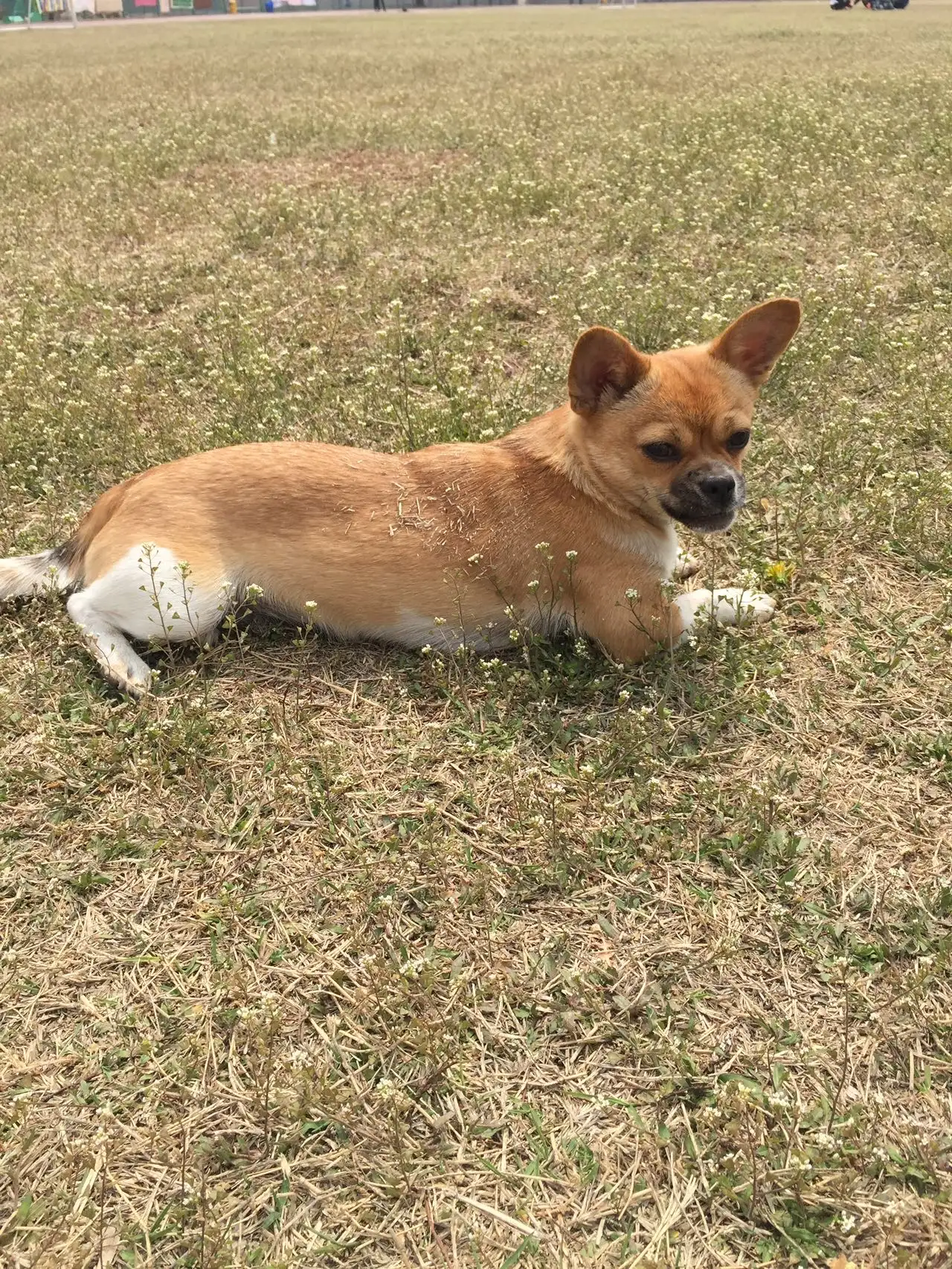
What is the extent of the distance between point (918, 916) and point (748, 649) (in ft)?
4.88

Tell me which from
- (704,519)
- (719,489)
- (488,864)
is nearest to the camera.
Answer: (488,864)

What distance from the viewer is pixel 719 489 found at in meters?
3.70

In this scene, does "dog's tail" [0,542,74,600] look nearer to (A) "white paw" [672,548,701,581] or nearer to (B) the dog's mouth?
(B) the dog's mouth

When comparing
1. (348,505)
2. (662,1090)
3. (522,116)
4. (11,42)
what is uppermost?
(11,42)

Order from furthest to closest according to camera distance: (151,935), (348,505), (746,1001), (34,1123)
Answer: (348,505)
(151,935)
(746,1001)
(34,1123)

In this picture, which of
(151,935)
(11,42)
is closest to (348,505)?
(151,935)

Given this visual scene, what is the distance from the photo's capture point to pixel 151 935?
307 centimetres

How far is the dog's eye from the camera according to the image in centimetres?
378

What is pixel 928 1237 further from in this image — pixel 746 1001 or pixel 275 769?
pixel 275 769

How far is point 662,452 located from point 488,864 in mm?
1932

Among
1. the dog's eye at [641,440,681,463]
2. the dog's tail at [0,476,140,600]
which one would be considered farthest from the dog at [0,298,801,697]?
the dog's tail at [0,476,140,600]

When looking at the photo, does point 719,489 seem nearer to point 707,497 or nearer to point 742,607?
point 707,497

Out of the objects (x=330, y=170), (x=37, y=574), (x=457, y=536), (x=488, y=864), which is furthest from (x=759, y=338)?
(x=330, y=170)

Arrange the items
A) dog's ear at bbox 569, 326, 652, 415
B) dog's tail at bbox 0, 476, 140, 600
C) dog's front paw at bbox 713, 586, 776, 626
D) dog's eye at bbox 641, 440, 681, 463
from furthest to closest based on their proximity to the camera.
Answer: dog's tail at bbox 0, 476, 140, 600 < dog's front paw at bbox 713, 586, 776, 626 < dog's eye at bbox 641, 440, 681, 463 < dog's ear at bbox 569, 326, 652, 415
